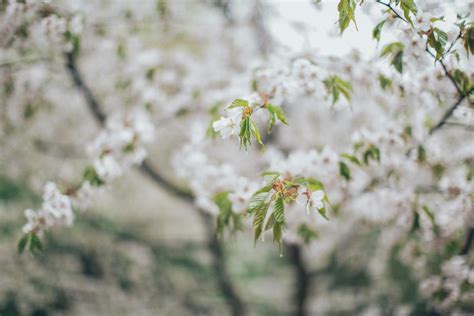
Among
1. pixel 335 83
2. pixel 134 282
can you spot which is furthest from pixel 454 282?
pixel 134 282

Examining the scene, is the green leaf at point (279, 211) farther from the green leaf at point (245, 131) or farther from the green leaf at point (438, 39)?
the green leaf at point (438, 39)

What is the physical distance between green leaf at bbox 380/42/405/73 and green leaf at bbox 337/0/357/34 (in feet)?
1.65

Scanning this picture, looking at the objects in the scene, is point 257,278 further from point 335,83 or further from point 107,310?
point 335,83

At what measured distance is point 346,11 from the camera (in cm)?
136

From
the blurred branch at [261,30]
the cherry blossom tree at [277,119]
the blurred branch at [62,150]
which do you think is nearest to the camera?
the cherry blossom tree at [277,119]

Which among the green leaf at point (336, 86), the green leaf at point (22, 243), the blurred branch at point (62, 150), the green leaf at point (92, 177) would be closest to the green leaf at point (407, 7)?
the green leaf at point (336, 86)

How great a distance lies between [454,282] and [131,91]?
3.21m

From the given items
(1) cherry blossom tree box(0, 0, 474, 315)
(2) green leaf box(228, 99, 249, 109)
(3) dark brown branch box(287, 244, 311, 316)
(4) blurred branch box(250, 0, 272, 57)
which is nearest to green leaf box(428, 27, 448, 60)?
(1) cherry blossom tree box(0, 0, 474, 315)

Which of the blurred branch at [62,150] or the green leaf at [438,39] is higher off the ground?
the blurred branch at [62,150]

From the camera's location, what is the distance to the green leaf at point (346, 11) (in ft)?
4.45

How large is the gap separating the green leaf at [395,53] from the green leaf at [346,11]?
0.50m

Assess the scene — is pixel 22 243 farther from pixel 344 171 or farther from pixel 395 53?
pixel 395 53

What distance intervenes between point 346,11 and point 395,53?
653 millimetres

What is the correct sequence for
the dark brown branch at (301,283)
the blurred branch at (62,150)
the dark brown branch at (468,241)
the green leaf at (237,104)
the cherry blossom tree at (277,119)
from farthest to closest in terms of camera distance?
1. the blurred branch at (62,150)
2. the dark brown branch at (301,283)
3. the dark brown branch at (468,241)
4. the cherry blossom tree at (277,119)
5. the green leaf at (237,104)
